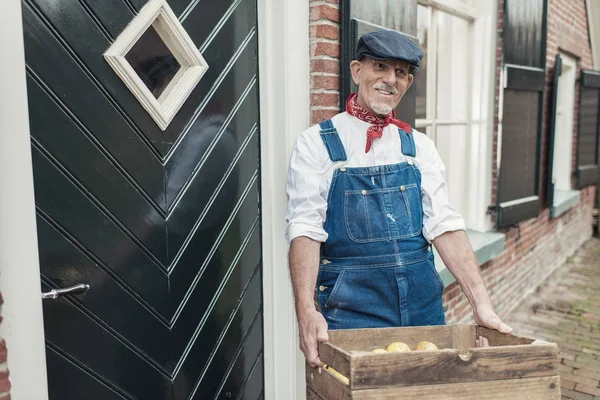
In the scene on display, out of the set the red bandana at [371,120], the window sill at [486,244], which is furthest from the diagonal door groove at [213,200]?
the window sill at [486,244]

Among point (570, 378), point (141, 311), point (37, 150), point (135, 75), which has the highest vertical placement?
point (135, 75)

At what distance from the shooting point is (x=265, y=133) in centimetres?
250

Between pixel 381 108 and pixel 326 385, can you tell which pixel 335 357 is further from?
pixel 381 108

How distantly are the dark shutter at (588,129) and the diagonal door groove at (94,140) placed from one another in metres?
6.86

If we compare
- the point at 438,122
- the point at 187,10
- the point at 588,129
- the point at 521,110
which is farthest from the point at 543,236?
the point at 187,10

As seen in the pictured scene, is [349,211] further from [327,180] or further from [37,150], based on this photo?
[37,150]

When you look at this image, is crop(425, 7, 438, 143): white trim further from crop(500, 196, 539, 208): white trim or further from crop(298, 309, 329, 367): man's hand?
crop(298, 309, 329, 367): man's hand

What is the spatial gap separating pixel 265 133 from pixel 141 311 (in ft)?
3.03

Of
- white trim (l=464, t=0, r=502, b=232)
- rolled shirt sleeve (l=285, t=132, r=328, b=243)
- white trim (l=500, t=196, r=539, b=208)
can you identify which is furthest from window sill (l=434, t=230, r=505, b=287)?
rolled shirt sleeve (l=285, t=132, r=328, b=243)

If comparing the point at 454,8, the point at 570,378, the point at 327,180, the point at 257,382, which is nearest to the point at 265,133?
the point at 327,180

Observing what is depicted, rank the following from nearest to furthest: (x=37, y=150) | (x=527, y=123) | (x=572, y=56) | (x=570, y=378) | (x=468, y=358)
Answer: (x=468, y=358) < (x=37, y=150) < (x=570, y=378) < (x=527, y=123) < (x=572, y=56)

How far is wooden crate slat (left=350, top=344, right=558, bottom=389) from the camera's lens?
4.75 feet

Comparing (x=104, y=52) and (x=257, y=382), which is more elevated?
(x=104, y=52)

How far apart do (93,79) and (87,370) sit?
0.98 meters
